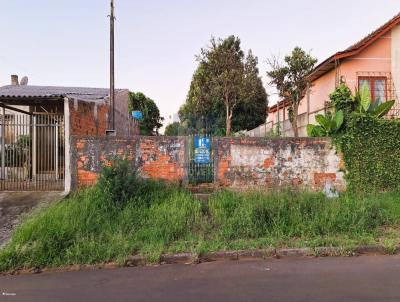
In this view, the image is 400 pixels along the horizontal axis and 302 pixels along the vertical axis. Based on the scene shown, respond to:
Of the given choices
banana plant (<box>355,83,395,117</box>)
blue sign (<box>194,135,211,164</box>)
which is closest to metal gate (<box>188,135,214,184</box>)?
blue sign (<box>194,135,211,164</box>)

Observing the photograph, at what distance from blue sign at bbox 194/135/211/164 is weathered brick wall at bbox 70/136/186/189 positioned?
1.06 ft

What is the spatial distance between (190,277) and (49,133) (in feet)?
26.1

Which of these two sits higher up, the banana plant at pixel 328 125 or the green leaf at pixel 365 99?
the green leaf at pixel 365 99

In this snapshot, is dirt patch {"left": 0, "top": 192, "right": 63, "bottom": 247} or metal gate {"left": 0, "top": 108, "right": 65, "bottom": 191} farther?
metal gate {"left": 0, "top": 108, "right": 65, "bottom": 191}

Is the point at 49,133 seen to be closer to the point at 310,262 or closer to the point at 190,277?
the point at 190,277

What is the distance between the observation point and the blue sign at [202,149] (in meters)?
9.18

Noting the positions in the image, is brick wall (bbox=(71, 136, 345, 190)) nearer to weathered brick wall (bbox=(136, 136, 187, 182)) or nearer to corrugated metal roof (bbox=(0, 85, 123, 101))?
weathered brick wall (bbox=(136, 136, 187, 182))

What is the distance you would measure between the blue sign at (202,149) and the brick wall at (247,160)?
21cm

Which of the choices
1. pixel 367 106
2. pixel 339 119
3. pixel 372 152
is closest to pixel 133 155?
pixel 339 119

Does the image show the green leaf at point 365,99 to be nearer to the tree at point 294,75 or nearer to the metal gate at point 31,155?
the tree at point 294,75

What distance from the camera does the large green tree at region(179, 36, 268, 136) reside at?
18719 mm

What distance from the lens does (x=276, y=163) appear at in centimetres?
919

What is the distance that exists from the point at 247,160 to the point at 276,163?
0.78m

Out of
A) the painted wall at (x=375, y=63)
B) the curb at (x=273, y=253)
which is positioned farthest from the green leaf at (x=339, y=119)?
the painted wall at (x=375, y=63)
